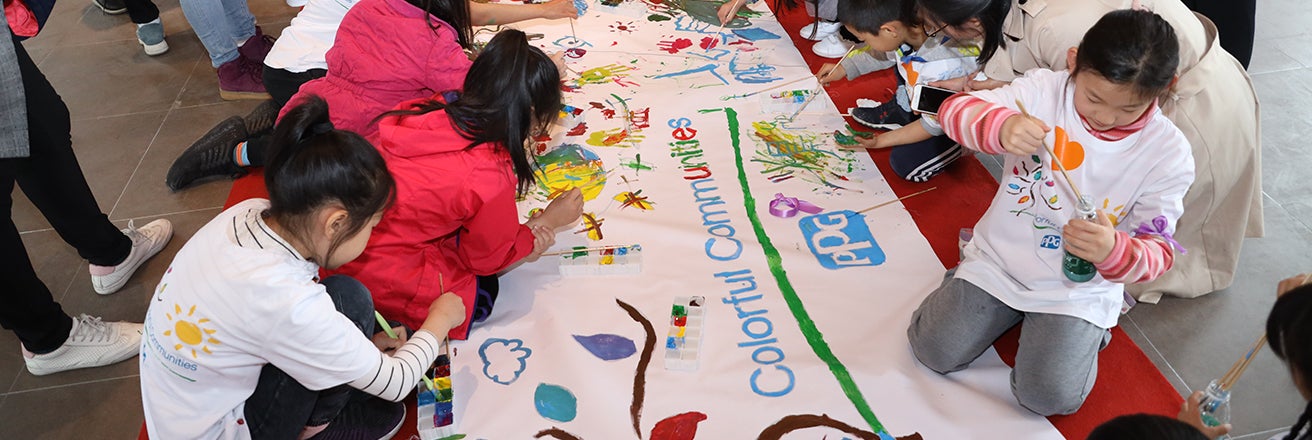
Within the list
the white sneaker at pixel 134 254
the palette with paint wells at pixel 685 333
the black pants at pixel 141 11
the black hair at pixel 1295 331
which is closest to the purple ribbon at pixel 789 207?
the palette with paint wells at pixel 685 333

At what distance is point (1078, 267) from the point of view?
5.08 feet

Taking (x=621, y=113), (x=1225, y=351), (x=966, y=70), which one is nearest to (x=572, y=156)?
(x=621, y=113)

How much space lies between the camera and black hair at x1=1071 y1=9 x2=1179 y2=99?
1464 mm

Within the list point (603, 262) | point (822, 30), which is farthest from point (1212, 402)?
point (822, 30)

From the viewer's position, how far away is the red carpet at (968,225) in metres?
1.81

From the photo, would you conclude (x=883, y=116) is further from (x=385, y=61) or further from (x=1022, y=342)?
(x=385, y=61)

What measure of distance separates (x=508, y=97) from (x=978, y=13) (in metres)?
1.06

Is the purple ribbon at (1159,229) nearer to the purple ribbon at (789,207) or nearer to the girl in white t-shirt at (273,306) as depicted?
the purple ribbon at (789,207)

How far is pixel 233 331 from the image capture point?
4.63ft

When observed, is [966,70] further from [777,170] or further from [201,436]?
[201,436]

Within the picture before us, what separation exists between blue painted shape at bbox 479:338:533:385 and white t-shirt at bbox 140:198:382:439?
1.28ft

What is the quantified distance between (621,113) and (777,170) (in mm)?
536

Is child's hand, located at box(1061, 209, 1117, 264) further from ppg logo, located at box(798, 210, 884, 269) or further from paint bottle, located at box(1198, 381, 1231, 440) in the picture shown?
ppg logo, located at box(798, 210, 884, 269)

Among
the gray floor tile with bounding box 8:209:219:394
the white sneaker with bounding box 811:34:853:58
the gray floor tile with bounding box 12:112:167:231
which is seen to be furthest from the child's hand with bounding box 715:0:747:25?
the gray floor tile with bounding box 12:112:167:231
